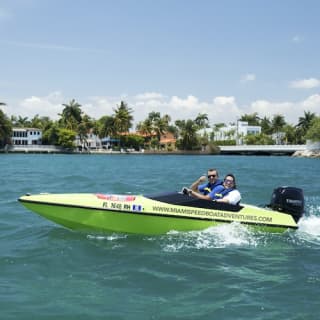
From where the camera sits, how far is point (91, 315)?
620 cm

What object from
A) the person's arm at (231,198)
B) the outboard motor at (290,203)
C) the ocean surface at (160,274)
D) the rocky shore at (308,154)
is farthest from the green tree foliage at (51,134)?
the person's arm at (231,198)

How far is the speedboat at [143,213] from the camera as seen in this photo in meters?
10.4

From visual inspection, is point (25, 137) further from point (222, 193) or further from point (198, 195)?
point (198, 195)

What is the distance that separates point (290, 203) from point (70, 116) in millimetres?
106637

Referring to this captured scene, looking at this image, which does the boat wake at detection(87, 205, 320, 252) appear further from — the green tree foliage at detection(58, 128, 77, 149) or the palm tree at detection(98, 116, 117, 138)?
the palm tree at detection(98, 116, 117, 138)

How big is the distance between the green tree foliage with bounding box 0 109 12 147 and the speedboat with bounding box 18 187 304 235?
311 ft

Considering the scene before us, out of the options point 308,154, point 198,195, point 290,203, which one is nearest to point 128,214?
point 198,195

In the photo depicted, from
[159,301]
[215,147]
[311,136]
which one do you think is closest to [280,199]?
[159,301]

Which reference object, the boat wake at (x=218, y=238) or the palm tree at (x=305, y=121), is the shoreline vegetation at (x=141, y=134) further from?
the boat wake at (x=218, y=238)

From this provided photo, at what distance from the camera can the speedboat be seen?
410 inches

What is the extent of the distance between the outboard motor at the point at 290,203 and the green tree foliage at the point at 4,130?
95729 millimetres

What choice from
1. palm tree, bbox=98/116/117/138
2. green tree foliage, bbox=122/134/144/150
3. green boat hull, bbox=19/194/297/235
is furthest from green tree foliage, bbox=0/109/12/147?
green boat hull, bbox=19/194/297/235

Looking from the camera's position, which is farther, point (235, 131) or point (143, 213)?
point (235, 131)

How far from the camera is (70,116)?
114438mm
